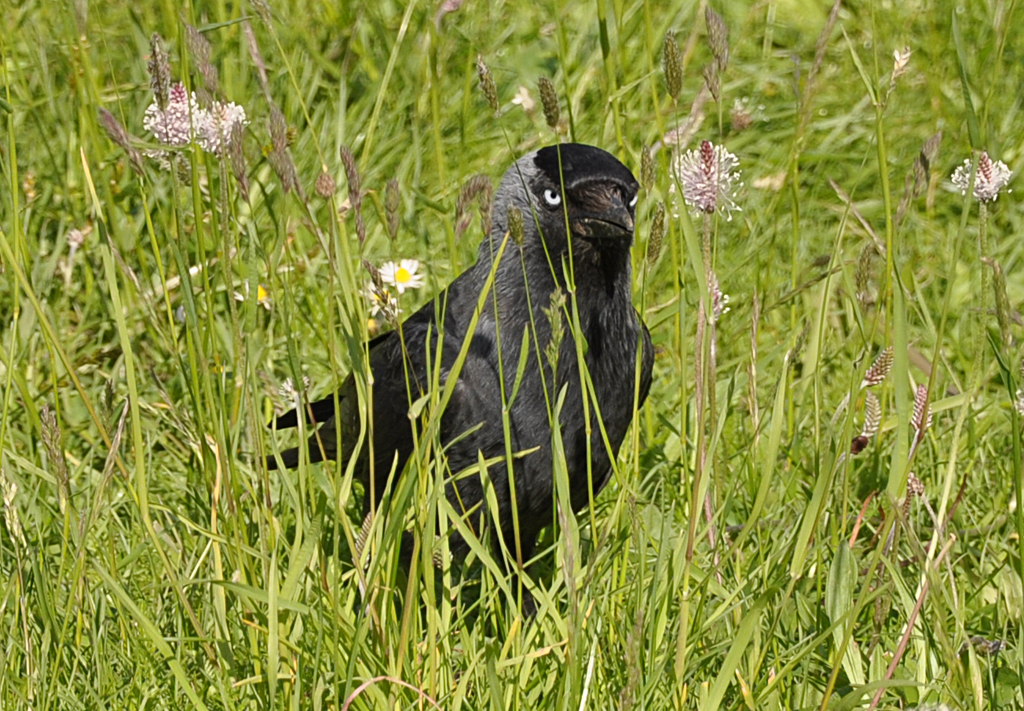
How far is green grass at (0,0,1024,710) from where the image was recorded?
5.95ft

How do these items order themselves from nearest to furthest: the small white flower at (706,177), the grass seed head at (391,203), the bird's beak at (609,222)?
1. the grass seed head at (391,203)
2. the small white flower at (706,177)
3. the bird's beak at (609,222)

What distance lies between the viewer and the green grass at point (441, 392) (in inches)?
71.4

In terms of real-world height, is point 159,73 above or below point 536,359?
above

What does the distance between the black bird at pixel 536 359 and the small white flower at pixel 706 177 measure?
72 centimetres

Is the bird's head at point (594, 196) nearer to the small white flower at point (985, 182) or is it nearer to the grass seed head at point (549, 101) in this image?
the grass seed head at point (549, 101)

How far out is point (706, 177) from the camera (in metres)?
1.77

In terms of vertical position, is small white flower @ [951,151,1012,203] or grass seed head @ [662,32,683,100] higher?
grass seed head @ [662,32,683,100]

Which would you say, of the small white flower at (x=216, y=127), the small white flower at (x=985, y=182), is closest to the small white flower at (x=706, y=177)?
the small white flower at (x=985, y=182)

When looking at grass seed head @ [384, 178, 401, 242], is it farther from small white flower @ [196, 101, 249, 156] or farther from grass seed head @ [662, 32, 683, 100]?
grass seed head @ [662, 32, 683, 100]

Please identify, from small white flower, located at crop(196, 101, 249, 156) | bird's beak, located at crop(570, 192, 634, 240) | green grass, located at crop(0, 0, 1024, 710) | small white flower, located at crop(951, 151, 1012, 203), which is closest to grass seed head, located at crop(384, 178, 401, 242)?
green grass, located at crop(0, 0, 1024, 710)

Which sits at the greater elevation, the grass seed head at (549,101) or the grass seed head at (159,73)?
the grass seed head at (159,73)

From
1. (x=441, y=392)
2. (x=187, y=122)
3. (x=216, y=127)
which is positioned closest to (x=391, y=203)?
(x=216, y=127)

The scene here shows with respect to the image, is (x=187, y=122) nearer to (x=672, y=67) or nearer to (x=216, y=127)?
(x=216, y=127)

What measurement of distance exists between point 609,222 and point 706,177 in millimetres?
1029
